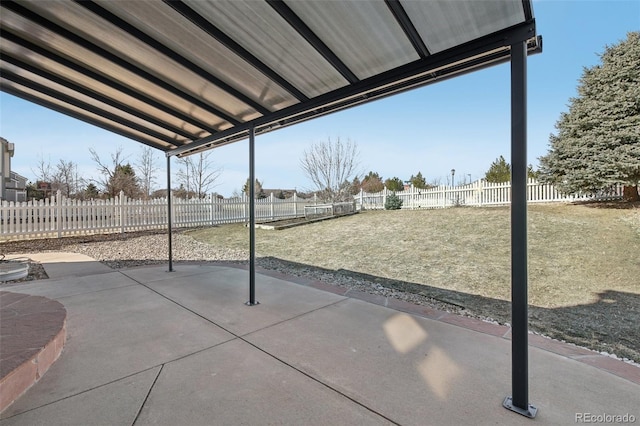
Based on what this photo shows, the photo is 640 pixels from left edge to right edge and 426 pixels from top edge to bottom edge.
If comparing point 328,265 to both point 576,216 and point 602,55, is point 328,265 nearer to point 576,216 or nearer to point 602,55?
point 576,216

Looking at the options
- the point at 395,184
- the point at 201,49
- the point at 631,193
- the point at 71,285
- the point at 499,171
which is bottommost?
the point at 71,285

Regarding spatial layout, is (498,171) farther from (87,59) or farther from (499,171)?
(87,59)

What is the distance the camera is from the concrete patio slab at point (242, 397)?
171 centimetres

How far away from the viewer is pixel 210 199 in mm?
13906

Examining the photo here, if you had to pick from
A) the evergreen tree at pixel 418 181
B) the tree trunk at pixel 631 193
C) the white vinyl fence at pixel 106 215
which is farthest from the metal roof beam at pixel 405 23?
the evergreen tree at pixel 418 181

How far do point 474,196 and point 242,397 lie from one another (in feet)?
50.2

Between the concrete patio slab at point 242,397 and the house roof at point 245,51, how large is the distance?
2.42m

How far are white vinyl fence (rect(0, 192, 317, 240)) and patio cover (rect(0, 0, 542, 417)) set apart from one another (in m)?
7.91

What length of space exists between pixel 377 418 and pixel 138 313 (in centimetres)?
289

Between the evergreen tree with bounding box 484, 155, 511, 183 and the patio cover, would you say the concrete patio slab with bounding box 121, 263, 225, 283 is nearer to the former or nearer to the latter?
Result: the patio cover

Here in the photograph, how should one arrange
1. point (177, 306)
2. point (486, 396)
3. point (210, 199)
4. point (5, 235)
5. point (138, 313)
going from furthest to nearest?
point (210, 199), point (5, 235), point (177, 306), point (138, 313), point (486, 396)

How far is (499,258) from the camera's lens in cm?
628

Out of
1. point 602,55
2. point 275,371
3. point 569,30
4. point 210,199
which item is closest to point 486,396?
point 275,371

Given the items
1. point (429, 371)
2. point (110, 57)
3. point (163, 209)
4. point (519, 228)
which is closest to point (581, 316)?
point (429, 371)
